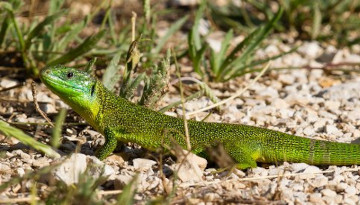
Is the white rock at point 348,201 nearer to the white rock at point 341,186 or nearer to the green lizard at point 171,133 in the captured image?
the white rock at point 341,186

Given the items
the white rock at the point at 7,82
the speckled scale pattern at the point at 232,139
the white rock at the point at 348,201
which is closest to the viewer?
the white rock at the point at 348,201

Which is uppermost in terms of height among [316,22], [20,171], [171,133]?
[316,22]

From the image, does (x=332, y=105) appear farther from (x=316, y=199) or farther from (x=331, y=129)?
(x=316, y=199)

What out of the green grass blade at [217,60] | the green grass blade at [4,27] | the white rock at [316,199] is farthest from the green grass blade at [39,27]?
the white rock at [316,199]

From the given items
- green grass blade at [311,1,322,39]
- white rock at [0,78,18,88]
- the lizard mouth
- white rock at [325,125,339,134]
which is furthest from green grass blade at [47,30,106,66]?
green grass blade at [311,1,322,39]

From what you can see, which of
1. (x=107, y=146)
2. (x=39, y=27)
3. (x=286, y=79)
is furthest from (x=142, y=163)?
(x=286, y=79)

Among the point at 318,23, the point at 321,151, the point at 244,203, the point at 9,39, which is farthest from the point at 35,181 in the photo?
the point at 318,23
